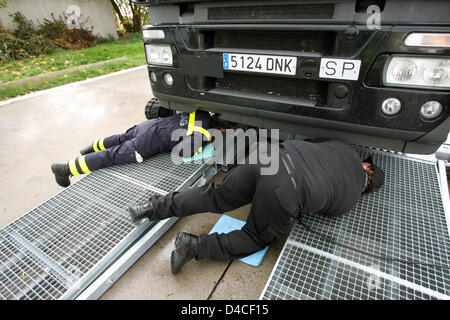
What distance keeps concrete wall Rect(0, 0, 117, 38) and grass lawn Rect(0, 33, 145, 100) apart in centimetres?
193

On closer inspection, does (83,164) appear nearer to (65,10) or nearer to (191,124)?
(191,124)

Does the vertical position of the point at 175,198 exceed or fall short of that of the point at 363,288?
it exceeds it

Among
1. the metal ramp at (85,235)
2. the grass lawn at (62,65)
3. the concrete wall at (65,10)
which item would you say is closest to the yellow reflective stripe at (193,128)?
the metal ramp at (85,235)

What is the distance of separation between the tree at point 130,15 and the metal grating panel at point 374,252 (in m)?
16.5

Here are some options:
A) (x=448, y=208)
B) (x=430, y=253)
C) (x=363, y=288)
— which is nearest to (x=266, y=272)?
(x=363, y=288)

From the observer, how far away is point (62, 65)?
27.2 ft

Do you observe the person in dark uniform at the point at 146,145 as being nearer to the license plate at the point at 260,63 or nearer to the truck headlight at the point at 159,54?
the truck headlight at the point at 159,54

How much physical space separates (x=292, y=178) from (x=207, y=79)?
1.32m

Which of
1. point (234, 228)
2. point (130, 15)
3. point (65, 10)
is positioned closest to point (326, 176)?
point (234, 228)

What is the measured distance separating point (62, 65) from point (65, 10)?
17.0ft

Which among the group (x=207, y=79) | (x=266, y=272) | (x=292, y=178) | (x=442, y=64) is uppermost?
(x=442, y=64)

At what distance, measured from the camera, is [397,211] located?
2.11 m

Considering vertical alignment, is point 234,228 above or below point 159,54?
below
